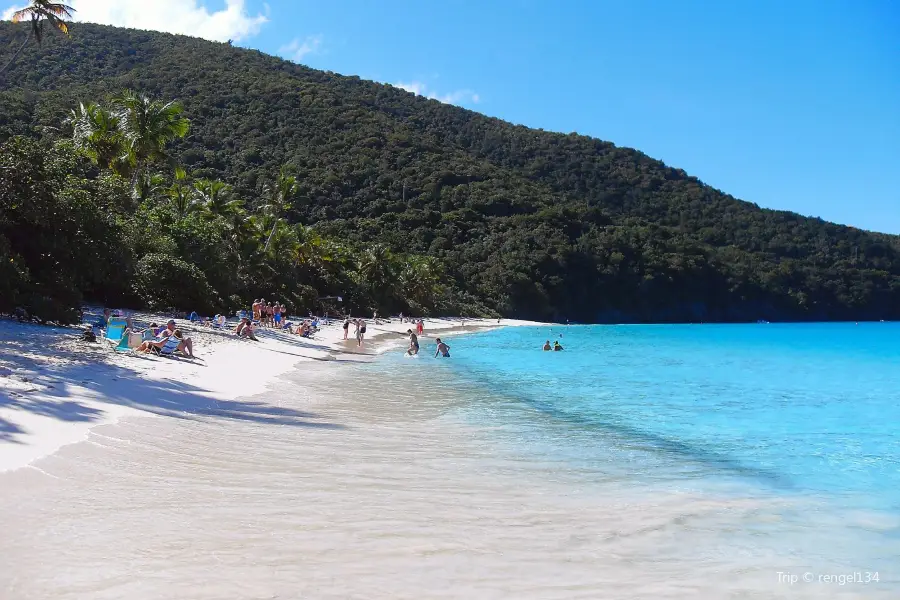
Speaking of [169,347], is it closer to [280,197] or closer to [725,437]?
[725,437]

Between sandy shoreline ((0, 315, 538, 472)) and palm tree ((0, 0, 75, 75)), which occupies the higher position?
palm tree ((0, 0, 75, 75))

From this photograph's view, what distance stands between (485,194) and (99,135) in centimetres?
5711

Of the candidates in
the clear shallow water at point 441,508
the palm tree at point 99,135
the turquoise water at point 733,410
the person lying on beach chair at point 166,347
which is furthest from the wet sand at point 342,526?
the palm tree at point 99,135

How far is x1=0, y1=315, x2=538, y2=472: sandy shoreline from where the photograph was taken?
20.3ft

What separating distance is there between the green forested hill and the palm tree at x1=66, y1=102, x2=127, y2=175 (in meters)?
22.6

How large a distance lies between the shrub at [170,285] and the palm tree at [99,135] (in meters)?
5.18

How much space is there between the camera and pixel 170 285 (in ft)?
77.4

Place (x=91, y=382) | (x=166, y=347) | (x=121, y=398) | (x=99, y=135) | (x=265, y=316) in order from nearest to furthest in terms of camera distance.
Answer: (x=121, y=398), (x=91, y=382), (x=166, y=347), (x=99, y=135), (x=265, y=316)

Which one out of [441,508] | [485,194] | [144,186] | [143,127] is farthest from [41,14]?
[485,194]

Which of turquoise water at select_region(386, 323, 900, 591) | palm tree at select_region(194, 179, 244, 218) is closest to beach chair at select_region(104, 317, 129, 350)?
turquoise water at select_region(386, 323, 900, 591)

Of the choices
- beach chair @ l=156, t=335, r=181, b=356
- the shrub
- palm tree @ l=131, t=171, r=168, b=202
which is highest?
palm tree @ l=131, t=171, r=168, b=202

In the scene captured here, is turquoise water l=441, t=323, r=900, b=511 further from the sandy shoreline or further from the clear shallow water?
the sandy shoreline

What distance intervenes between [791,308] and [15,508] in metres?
98.9

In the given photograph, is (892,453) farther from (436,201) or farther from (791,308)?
(791,308)
